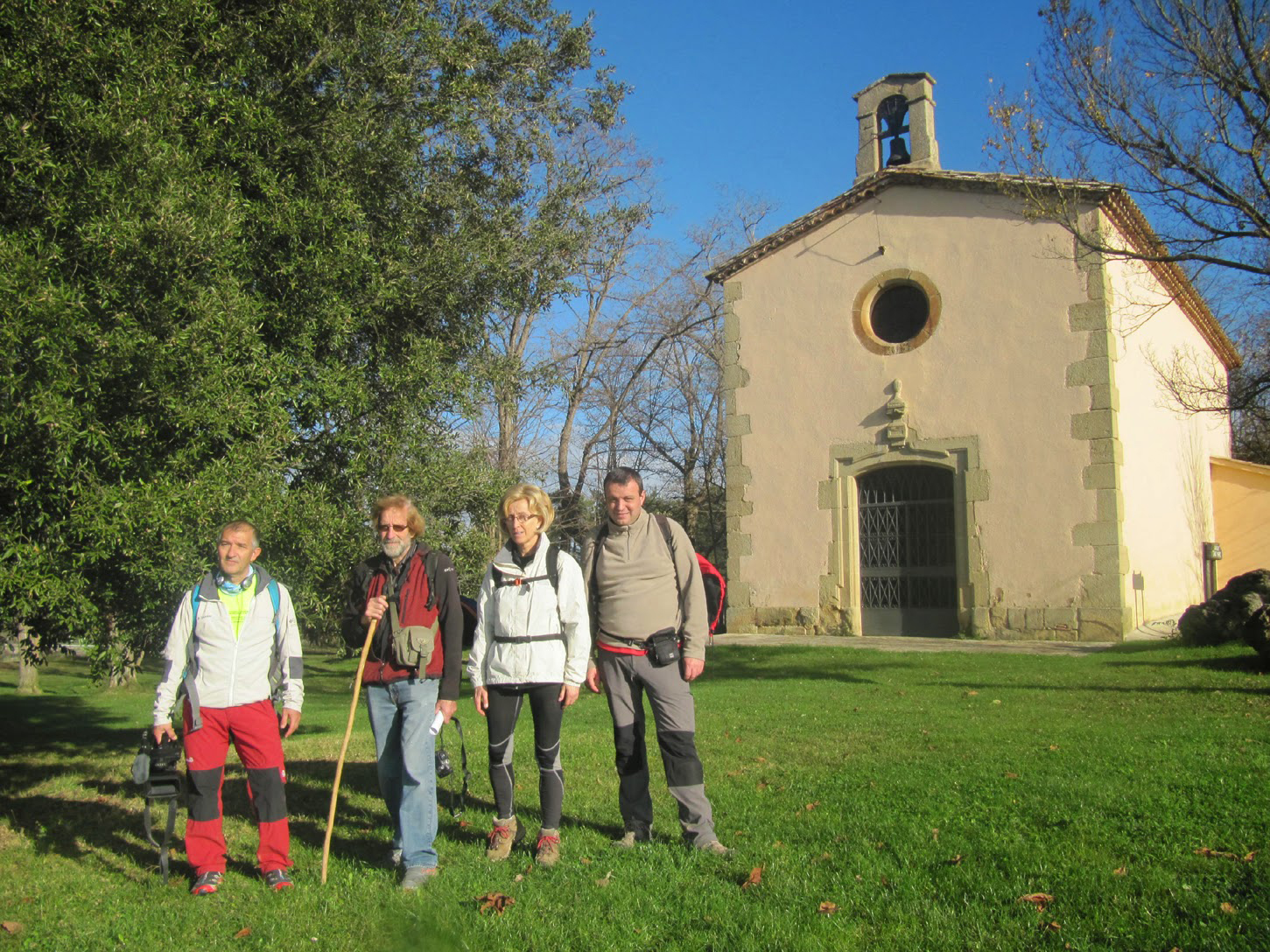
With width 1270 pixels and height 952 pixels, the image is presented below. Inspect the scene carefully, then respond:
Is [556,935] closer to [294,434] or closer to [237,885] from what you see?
[237,885]

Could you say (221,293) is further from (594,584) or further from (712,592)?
(712,592)

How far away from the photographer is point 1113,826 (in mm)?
4770

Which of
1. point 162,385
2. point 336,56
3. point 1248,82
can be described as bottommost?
point 162,385

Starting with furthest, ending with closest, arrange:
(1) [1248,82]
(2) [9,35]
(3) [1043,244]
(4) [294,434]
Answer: (3) [1043,244] → (1) [1248,82] → (4) [294,434] → (2) [9,35]

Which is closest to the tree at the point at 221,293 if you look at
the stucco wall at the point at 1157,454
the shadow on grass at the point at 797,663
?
the shadow on grass at the point at 797,663

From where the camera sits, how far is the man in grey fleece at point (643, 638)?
16.1ft

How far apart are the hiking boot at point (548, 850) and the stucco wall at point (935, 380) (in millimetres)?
12558

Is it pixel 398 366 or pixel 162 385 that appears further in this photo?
pixel 398 366

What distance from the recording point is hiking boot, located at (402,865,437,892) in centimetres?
454

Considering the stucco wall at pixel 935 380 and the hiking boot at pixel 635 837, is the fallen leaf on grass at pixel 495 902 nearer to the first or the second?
the hiking boot at pixel 635 837

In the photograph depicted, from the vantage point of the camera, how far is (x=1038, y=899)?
153 inches

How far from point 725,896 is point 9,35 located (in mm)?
6486

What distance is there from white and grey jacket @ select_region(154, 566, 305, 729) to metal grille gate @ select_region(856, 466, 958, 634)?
13.3m

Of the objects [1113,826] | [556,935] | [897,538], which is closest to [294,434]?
[556,935]
